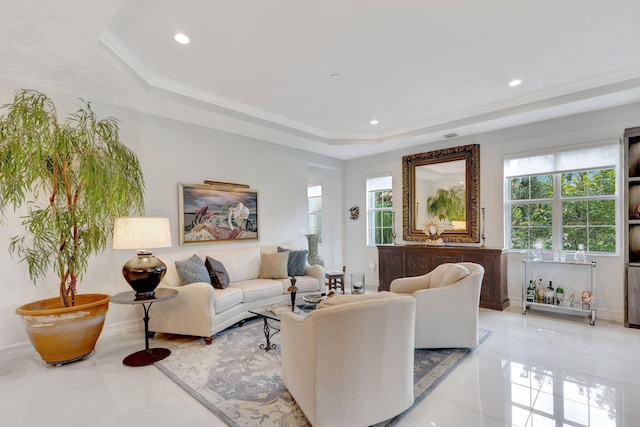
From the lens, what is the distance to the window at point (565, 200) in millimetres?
4086

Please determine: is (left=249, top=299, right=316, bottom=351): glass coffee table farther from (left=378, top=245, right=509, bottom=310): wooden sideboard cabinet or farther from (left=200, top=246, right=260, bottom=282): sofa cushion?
(left=378, top=245, right=509, bottom=310): wooden sideboard cabinet

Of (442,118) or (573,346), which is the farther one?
(442,118)

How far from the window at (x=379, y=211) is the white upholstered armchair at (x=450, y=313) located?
318 centimetres

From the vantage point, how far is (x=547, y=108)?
3934 millimetres

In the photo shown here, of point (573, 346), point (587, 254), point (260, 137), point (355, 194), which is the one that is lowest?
point (573, 346)

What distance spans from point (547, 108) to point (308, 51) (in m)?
3.18

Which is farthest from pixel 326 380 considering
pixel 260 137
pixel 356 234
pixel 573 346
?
pixel 356 234

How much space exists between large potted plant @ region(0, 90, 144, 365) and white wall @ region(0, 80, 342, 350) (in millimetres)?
221

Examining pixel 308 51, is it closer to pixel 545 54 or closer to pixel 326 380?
pixel 545 54

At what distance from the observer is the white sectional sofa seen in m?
3.29

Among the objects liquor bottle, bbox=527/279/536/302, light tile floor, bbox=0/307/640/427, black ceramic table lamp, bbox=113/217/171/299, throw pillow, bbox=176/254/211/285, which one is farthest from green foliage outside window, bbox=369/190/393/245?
black ceramic table lamp, bbox=113/217/171/299

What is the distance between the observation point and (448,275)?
313cm

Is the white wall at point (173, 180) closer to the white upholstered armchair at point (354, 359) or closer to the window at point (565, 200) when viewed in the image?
the white upholstered armchair at point (354, 359)

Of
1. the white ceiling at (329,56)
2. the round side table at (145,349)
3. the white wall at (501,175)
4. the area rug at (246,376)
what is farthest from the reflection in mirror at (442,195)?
the round side table at (145,349)
